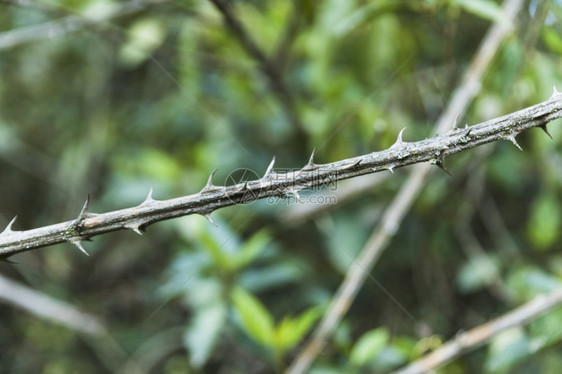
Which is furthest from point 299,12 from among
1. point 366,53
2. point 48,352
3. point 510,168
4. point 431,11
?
point 48,352

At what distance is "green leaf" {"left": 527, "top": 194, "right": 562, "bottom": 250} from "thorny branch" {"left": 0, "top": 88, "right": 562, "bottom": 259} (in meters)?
0.74

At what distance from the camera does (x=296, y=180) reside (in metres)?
0.47

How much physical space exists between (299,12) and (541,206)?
0.69 metres

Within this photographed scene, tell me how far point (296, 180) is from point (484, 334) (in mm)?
514

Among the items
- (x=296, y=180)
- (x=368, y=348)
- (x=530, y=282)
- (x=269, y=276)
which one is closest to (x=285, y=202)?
(x=269, y=276)

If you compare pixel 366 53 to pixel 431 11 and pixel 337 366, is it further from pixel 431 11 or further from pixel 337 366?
pixel 337 366

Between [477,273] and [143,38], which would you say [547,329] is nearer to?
[477,273]

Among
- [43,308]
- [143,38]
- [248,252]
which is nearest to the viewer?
[248,252]

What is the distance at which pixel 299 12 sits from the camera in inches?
47.0

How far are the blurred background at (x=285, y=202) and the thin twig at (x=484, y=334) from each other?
0.06 meters

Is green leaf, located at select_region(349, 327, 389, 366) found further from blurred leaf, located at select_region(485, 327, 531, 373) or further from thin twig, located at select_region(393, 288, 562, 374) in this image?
blurred leaf, located at select_region(485, 327, 531, 373)

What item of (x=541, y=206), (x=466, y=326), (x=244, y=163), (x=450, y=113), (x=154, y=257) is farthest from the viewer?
(x=154, y=257)

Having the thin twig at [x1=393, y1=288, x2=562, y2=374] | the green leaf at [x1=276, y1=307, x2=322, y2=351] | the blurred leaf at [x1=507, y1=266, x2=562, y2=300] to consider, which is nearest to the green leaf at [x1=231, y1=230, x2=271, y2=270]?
the green leaf at [x1=276, y1=307, x2=322, y2=351]

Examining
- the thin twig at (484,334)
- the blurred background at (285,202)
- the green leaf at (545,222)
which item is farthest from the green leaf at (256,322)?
the green leaf at (545,222)
